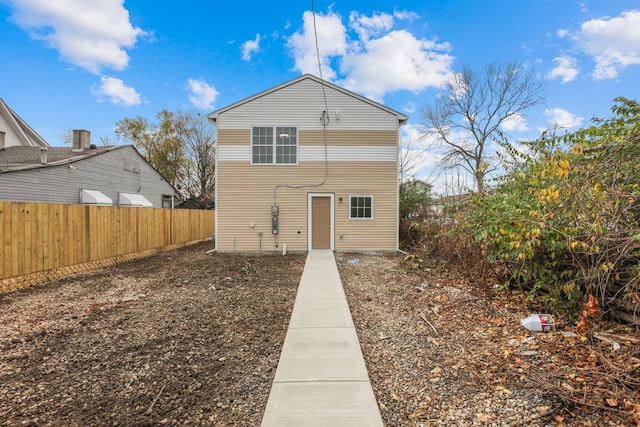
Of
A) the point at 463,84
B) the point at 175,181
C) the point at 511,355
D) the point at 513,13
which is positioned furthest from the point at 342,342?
the point at 175,181

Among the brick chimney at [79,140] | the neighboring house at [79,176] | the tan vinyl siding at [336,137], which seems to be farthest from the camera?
the brick chimney at [79,140]

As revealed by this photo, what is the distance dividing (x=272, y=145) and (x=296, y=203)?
231cm

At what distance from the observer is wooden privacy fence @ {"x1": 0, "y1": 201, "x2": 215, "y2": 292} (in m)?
6.03

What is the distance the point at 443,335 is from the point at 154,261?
9.30 metres

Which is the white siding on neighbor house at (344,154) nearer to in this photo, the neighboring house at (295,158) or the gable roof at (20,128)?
the neighboring house at (295,158)

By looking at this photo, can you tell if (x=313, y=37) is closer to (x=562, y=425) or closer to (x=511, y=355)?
(x=511, y=355)

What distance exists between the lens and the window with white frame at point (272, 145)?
11.0 meters

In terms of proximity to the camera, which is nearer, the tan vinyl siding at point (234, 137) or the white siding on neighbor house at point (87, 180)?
the tan vinyl siding at point (234, 137)

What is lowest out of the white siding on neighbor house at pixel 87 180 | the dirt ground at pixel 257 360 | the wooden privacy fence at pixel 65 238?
the dirt ground at pixel 257 360

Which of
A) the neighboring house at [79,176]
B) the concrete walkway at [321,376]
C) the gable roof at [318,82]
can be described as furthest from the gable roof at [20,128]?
the concrete walkway at [321,376]

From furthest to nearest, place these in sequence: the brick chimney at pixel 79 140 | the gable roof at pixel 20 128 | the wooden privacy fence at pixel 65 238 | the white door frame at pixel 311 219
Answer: the gable roof at pixel 20 128
the brick chimney at pixel 79 140
the white door frame at pixel 311 219
the wooden privacy fence at pixel 65 238

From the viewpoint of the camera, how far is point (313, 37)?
675cm

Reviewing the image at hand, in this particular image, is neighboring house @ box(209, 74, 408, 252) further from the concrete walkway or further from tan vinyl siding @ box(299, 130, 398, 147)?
the concrete walkway

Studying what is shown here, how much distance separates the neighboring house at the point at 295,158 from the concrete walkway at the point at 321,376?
6.55m
